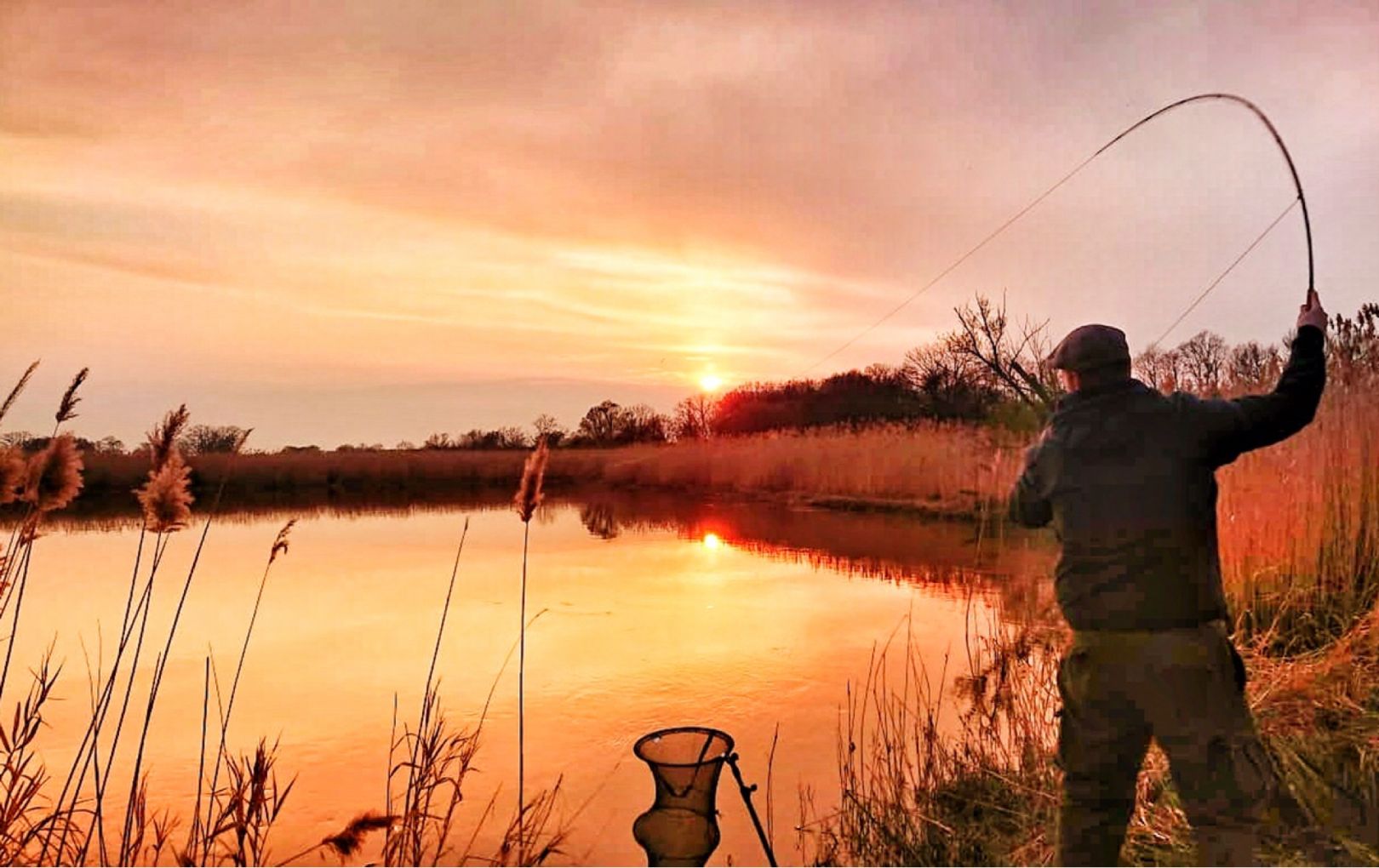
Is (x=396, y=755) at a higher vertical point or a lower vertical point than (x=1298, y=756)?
lower

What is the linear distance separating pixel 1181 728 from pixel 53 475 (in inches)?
102

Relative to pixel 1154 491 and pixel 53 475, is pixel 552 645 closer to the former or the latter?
pixel 53 475

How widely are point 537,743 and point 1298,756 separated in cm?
267

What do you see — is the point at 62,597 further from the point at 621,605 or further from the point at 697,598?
the point at 697,598

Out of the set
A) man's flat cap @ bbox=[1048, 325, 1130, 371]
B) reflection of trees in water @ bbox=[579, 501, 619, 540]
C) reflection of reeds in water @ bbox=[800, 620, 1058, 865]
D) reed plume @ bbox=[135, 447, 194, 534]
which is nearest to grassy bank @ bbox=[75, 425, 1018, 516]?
reed plume @ bbox=[135, 447, 194, 534]

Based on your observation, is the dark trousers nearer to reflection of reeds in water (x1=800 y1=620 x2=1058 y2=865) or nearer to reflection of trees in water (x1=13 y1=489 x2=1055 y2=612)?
reflection of reeds in water (x1=800 y1=620 x2=1058 y2=865)

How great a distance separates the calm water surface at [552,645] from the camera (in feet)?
10.6

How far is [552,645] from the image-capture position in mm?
5211

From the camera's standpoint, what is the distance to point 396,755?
3.44m

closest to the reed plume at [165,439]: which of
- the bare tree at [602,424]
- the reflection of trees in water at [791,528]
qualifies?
the reflection of trees in water at [791,528]

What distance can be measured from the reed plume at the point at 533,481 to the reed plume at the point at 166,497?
0.84m

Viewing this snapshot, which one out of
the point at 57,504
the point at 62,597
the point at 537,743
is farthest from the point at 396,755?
the point at 62,597

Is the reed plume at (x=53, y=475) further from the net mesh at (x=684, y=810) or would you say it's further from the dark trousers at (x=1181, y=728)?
the dark trousers at (x=1181, y=728)

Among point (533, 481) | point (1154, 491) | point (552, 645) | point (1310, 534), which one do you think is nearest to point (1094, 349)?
point (1154, 491)
